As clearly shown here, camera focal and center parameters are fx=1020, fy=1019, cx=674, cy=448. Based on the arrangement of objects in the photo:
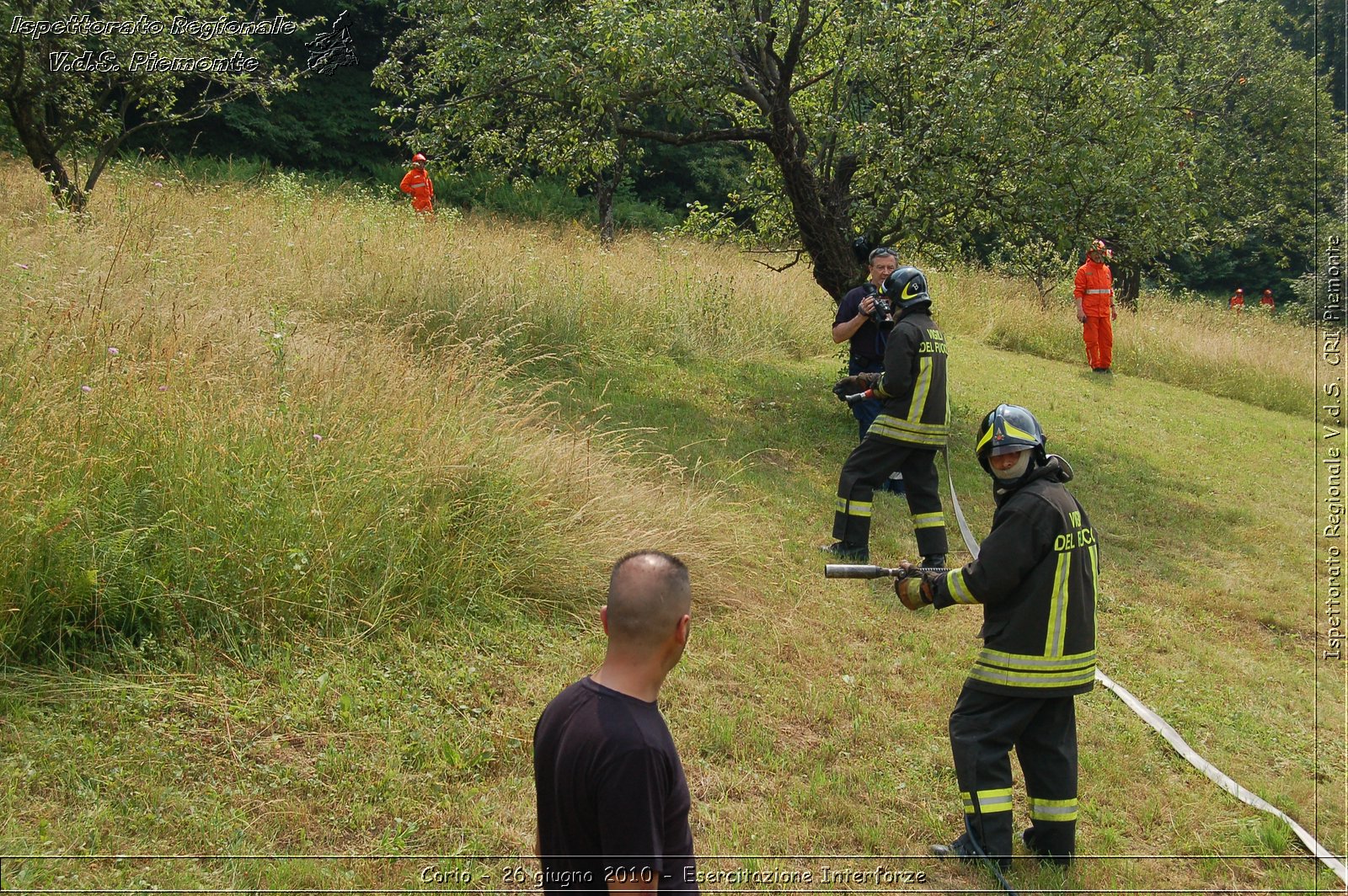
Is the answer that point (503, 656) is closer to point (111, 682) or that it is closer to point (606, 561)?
point (606, 561)

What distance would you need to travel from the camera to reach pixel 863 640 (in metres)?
5.97

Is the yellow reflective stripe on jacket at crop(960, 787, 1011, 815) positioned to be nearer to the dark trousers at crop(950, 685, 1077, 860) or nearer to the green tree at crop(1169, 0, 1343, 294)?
the dark trousers at crop(950, 685, 1077, 860)

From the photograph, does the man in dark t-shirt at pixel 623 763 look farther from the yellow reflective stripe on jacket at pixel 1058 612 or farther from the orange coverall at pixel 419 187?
the orange coverall at pixel 419 187

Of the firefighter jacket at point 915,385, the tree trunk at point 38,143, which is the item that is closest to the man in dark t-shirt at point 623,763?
the firefighter jacket at point 915,385

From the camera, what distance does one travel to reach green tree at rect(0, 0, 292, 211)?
380 inches

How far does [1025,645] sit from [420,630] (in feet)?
9.00

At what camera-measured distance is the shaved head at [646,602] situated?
7.72ft

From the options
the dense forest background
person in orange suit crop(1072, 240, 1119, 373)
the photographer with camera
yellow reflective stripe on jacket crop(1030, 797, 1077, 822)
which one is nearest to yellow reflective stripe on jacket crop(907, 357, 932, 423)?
the photographer with camera

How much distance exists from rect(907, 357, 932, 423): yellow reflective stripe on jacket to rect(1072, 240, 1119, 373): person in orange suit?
32.9ft

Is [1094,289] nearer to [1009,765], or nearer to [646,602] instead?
[1009,765]

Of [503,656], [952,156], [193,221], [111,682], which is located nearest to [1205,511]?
[952,156]

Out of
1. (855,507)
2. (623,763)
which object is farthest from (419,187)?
(623,763)

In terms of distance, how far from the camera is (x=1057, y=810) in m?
4.03

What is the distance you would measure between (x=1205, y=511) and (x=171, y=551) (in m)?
9.09
